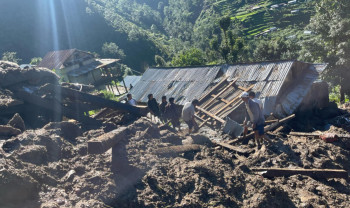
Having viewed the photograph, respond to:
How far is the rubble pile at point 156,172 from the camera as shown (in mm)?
4715

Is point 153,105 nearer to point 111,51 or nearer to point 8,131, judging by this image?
point 8,131

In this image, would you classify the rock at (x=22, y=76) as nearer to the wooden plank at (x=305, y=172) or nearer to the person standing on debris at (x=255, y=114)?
the person standing on debris at (x=255, y=114)

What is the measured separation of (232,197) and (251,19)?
71061 mm

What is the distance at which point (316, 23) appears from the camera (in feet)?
64.0

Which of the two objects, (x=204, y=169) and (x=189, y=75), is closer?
(x=204, y=169)

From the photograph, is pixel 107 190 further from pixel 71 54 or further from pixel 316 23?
pixel 71 54

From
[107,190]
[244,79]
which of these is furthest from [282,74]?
[107,190]

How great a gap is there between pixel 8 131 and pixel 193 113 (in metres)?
5.68

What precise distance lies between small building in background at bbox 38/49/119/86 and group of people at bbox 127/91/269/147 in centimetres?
2145

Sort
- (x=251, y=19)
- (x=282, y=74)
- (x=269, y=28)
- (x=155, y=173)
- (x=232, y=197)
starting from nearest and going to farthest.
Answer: (x=232, y=197)
(x=155, y=173)
(x=282, y=74)
(x=269, y=28)
(x=251, y=19)

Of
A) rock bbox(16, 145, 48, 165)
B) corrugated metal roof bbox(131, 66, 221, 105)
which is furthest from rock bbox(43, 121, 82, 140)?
corrugated metal roof bbox(131, 66, 221, 105)

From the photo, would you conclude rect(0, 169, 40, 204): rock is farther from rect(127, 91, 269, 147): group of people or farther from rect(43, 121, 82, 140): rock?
rect(127, 91, 269, 147): group of people

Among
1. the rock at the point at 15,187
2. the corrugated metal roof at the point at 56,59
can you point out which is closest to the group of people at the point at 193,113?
the rock at the point at 15,187

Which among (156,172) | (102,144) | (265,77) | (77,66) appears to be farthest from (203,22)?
(102,144)
